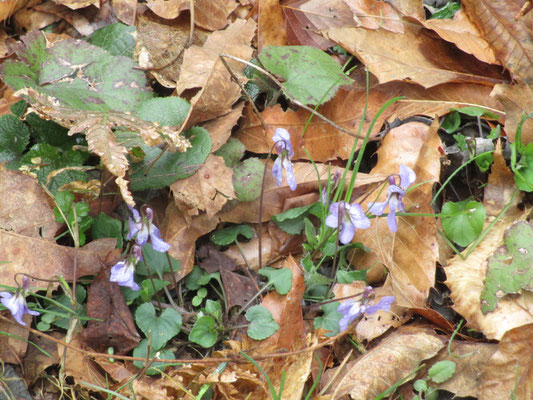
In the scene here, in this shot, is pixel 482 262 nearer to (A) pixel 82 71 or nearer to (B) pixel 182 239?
(B) pixel 182 239

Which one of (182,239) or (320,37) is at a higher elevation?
(320,37)

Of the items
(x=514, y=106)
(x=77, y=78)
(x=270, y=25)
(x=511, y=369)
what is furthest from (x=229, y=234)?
(x=514, y=106)

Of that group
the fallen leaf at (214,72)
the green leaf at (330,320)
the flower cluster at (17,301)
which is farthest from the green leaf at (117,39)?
the green leaf at (330,320)

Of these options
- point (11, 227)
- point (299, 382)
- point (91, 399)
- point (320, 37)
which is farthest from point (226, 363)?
point (320, 37)

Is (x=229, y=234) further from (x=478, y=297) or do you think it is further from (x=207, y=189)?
(x=478, y=297)

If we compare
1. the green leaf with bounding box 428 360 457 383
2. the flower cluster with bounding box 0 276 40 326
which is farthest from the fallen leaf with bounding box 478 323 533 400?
the flower cluster with bounding box 0 276 40 326

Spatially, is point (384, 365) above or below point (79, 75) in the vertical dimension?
below
